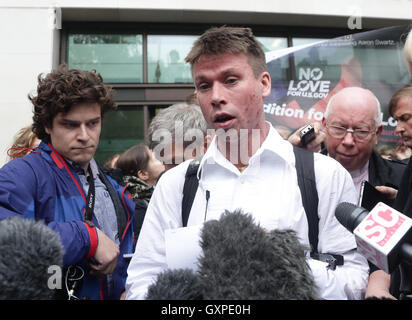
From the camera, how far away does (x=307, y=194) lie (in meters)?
1.34

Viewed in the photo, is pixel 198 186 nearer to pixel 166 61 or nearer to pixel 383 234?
pixel 383 234

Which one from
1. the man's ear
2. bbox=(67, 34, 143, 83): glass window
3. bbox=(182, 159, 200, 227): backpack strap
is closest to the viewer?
bbox=(182, 159, 200, 227): backpack strap

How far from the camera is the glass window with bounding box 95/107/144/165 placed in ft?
18.8

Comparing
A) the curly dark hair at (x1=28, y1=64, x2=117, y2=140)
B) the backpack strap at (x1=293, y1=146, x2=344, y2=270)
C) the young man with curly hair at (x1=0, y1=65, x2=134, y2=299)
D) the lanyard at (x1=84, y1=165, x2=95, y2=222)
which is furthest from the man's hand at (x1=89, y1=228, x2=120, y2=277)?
the backpack strap at (x1=293, y1=146, x2=344, y2=270)

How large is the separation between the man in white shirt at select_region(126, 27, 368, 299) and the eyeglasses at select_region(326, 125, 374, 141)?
716mm

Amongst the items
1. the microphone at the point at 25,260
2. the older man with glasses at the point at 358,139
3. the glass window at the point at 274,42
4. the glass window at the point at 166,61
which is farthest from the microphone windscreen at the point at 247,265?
the glass window at the point at 274,42

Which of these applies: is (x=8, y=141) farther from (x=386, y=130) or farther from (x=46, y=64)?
(x=386, y=130)

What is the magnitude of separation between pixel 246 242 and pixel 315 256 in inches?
23.0

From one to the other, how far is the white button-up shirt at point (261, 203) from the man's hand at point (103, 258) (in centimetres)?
15

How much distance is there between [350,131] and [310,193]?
93cm

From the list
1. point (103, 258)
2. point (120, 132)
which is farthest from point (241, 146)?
point (120, 132)

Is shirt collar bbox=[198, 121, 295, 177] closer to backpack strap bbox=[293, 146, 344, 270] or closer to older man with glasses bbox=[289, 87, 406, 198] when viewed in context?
backpack strap bbox=[293, 146, 344, 270]

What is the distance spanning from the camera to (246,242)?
0.74 m

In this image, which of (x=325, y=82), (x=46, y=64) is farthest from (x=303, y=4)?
(x=46, y=64)
